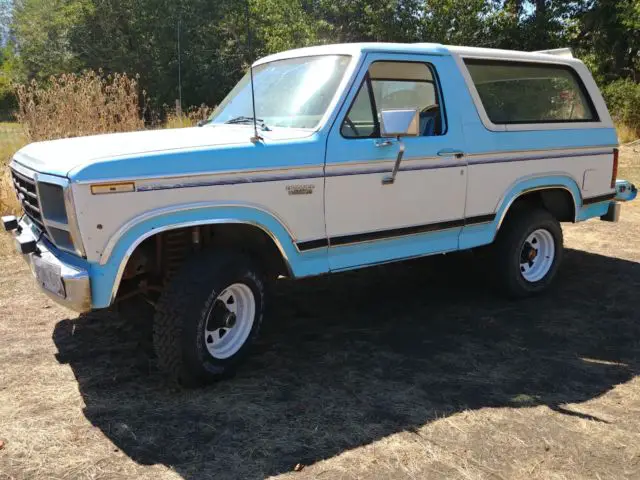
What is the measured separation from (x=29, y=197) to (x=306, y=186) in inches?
66.7

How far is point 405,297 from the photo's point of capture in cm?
548

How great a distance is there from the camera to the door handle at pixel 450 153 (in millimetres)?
4418

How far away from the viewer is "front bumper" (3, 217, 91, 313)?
3.13 m

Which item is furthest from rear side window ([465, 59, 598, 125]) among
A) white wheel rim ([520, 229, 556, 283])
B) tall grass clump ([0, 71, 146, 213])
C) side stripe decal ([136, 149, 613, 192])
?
tall grass clump ([0, 71, 146, 213])

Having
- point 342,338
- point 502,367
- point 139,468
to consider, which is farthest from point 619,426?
point 139,468

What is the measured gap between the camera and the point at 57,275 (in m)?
3.22

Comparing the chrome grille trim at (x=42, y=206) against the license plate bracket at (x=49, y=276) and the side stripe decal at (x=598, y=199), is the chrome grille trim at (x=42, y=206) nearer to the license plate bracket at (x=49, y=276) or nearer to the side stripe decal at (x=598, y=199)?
the license plate bracket at (x=49, y=276)

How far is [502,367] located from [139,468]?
2.38 meters

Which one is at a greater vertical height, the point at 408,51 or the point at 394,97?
the point at 408,51

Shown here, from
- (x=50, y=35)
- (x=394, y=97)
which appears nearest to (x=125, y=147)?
(x=394, y=97)

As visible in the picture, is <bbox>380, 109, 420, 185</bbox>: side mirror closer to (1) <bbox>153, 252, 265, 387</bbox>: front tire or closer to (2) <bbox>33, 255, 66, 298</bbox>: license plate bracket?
(1) <bbox>153, 252, 265, 387</bbox>: front tire

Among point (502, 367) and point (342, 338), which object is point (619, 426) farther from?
point (342, 338)

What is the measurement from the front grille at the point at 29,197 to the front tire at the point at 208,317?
908 mm

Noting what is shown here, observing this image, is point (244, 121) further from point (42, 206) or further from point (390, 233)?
point (42, 206)
